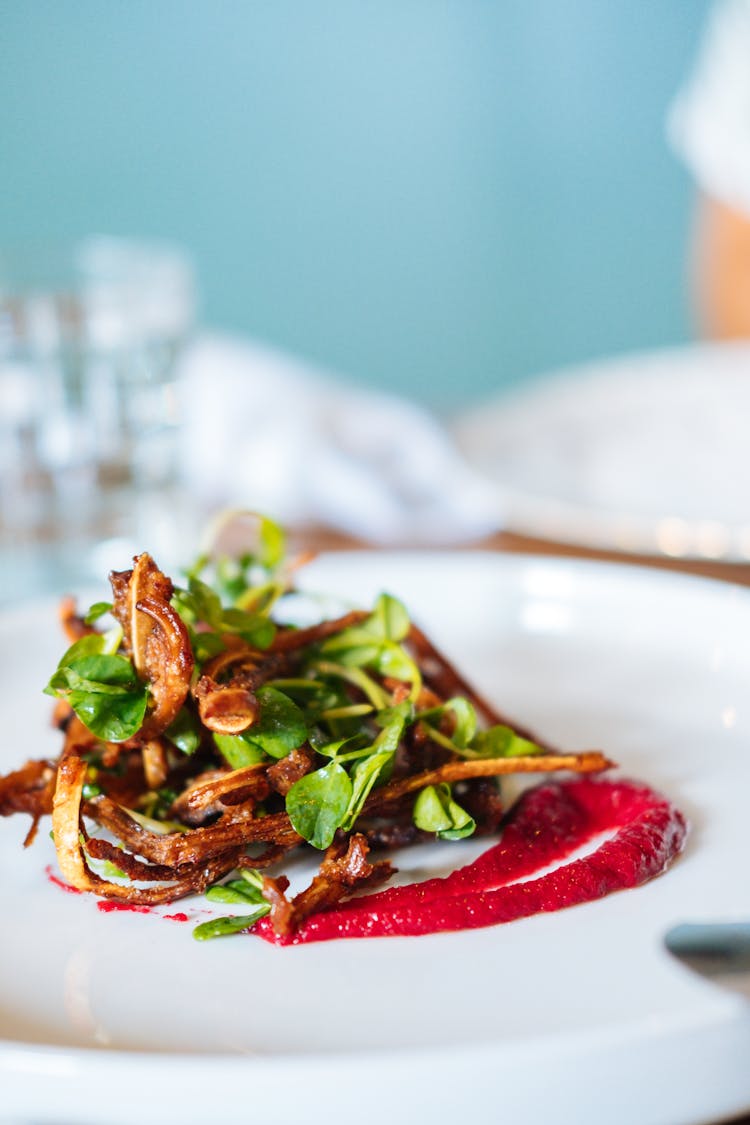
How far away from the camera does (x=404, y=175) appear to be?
6.47 metres

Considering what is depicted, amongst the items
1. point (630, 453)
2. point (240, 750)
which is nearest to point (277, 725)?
point (240, 750)

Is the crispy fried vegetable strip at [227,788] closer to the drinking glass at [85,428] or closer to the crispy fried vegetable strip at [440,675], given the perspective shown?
the crispy fried vegetable strip at [440,675]

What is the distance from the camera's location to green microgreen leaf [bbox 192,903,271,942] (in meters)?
0.92

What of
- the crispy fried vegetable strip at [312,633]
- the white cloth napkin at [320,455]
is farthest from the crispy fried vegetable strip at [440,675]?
the white cloth napkin at [320,455]

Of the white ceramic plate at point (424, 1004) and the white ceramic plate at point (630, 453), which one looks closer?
the white ceramic plate at point (424, 1004)

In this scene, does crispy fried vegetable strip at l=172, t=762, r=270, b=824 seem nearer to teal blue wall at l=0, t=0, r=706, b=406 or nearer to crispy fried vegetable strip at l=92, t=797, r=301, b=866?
crispy fried vegetable strip at l=92, t=797, r=301, b=866

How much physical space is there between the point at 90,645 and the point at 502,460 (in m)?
1.28

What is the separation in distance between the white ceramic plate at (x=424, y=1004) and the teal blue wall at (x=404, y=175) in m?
4.98

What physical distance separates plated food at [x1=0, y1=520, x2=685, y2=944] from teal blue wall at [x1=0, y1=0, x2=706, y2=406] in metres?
5.02

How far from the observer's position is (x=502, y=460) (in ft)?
7.47

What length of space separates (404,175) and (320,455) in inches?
179

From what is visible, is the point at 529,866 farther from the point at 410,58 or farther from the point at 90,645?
the point at 410,58

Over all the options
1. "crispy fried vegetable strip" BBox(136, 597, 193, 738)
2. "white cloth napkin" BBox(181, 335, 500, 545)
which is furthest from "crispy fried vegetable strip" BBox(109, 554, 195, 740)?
"white cloth napkin" BBox(181, 335, 500, 545)

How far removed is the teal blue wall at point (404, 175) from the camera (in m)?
5.84
